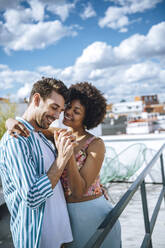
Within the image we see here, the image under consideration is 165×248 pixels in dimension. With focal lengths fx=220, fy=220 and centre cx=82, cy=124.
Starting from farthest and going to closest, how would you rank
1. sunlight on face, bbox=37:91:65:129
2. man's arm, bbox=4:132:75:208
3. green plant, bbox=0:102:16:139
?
1. green plant, bbox=0:102:16:139
2. sunlight on face, bbox=37:91:65:129
3. man's arm, bbox=4:132:75:208

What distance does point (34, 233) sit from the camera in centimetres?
97

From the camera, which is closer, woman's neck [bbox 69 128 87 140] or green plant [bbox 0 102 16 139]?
woman's neck [bbox 69 128 87 140]

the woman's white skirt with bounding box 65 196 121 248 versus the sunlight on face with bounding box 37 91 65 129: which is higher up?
the sunlight on face with bounding box 37 91 65 129

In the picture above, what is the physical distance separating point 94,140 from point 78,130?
211mm

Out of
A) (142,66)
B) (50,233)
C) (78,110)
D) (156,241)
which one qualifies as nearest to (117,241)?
(50,233)

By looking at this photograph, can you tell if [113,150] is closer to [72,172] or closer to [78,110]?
[78,110]

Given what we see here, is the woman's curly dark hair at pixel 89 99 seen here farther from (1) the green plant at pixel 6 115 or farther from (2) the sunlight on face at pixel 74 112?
(1) the green plant at pixel 6 115

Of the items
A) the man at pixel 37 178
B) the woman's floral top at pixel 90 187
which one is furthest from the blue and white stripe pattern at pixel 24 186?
the woman's floral top at pixel 90 187

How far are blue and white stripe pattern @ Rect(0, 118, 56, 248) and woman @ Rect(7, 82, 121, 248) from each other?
0.74 ft

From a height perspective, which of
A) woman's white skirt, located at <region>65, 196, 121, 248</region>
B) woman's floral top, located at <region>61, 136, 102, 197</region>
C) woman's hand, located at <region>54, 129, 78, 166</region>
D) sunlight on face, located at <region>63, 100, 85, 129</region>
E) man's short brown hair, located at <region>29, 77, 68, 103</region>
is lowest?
woman's white skirt, located at <region>65, 196, 121, 248</region>

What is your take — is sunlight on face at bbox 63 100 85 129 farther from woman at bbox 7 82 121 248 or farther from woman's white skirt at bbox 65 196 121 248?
woman's white skirt at bbox 65 196 121 248

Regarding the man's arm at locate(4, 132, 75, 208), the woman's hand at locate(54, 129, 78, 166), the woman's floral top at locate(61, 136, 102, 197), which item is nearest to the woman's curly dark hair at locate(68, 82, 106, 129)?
the woman's floral top at locate(61, 136, 102, 197)

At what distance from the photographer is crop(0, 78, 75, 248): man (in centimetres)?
88

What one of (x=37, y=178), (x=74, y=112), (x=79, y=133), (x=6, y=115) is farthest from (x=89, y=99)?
(x=6, y=115)
